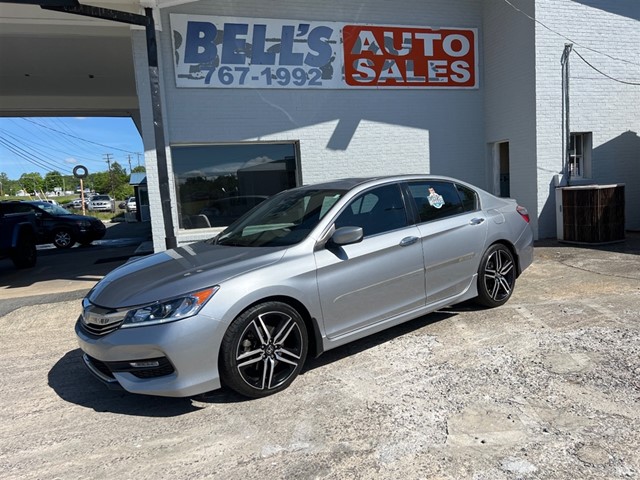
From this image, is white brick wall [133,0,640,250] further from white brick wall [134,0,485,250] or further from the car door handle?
the car door handle

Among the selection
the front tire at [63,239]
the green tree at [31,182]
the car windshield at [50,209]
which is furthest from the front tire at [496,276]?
the green tree at [31,182]

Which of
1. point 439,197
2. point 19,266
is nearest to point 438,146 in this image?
point 439,197

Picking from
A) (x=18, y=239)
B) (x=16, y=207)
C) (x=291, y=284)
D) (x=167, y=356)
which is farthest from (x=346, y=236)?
(x=16, y=207)

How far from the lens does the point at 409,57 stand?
32.5ft

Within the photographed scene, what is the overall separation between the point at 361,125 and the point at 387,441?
7752 millimetres

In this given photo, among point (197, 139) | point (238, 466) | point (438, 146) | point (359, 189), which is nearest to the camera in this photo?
point (238, 466)

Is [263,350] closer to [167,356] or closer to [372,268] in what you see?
[167,356]

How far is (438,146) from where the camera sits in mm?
10344

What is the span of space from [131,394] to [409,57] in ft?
28.7

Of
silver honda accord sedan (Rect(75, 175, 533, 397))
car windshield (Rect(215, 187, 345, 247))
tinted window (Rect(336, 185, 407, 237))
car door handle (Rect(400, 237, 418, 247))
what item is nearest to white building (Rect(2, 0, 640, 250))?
car windshield (Rect(215, 187, 345, 247))

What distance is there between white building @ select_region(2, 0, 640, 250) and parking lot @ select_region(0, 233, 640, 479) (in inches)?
194

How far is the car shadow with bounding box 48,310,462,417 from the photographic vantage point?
3520 millimetres

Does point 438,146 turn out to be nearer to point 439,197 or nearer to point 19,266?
point 439,197

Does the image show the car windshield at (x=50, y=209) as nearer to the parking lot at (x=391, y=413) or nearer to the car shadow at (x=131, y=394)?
the parking lot at (x=391, y=413)
